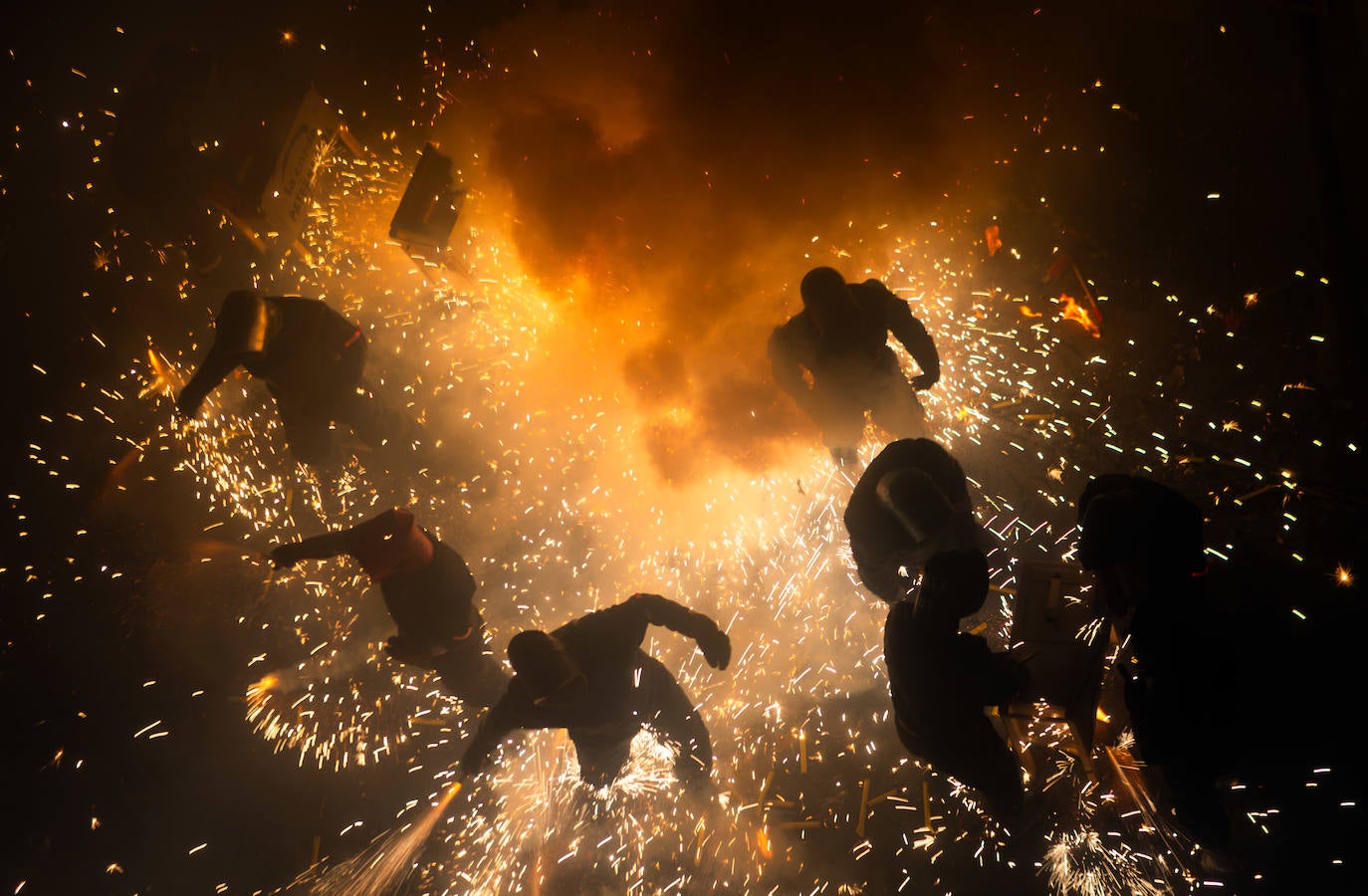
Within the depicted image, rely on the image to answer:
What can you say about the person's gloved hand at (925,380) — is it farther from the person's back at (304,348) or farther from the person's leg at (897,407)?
the person's back at (304,348)

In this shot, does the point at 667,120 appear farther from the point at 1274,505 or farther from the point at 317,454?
the point at 1274,505

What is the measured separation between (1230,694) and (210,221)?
7798 millimetres

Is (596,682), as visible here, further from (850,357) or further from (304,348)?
(304,348)

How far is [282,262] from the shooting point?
5.63 meters

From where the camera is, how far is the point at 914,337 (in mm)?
3777

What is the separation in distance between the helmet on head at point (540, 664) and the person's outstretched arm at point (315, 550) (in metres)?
1.41

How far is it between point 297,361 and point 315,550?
1432mm

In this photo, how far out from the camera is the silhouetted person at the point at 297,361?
12.5ft

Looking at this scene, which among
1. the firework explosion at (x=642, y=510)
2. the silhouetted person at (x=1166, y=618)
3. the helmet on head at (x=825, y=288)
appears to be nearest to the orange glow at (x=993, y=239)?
the firework explosion at (x=642, y=510)

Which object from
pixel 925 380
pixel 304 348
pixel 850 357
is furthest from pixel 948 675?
pixel 304 348

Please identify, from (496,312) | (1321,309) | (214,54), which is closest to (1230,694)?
(1321,309)

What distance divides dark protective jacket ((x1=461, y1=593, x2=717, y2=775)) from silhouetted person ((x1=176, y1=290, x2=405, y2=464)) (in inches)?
104

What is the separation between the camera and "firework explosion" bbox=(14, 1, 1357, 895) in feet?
12.8

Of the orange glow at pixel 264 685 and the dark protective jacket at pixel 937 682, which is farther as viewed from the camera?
the orange glow at pixel 264 685
